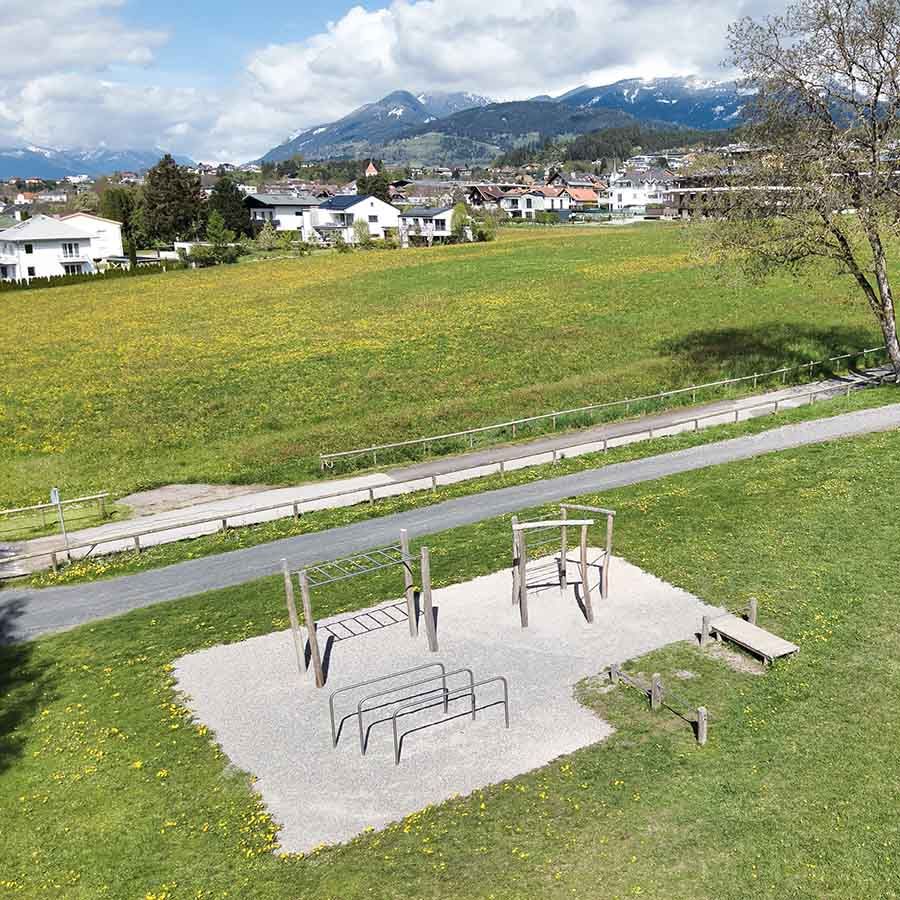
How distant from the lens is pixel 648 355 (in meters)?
46.7

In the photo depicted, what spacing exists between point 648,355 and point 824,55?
18.0m

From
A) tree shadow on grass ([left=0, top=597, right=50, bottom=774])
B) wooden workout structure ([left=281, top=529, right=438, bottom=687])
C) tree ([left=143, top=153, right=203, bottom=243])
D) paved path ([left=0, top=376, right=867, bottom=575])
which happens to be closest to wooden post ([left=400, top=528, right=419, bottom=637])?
wooden workout structure ([left=281, top=529, right=438, bottom=687])

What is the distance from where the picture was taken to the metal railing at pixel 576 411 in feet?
108

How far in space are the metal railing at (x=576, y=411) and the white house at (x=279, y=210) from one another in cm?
10501

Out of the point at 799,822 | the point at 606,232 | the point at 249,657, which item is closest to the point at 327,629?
the point at 249,657

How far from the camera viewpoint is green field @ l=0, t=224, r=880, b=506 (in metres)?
35.8

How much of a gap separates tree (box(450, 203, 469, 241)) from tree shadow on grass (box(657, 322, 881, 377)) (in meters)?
73.9

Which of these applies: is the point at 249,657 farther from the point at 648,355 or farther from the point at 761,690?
the point at 648,355

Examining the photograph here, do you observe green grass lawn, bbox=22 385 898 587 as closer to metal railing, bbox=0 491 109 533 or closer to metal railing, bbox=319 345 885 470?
metal railing, bbox=0 491 109 533

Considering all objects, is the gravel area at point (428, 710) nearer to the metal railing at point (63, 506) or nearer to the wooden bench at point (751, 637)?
the wooden bench at point (751, 637)

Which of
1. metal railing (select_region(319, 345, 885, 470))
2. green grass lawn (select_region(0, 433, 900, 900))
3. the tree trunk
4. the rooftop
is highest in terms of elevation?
the rooftop

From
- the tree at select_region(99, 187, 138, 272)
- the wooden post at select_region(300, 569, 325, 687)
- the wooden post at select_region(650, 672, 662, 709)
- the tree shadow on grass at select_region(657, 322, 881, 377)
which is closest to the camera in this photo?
the wooden post at select_region(650, 672, 662, 709)

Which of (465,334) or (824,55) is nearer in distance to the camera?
(824,55)

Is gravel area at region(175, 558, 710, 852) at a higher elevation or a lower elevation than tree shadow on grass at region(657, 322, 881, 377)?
lower
